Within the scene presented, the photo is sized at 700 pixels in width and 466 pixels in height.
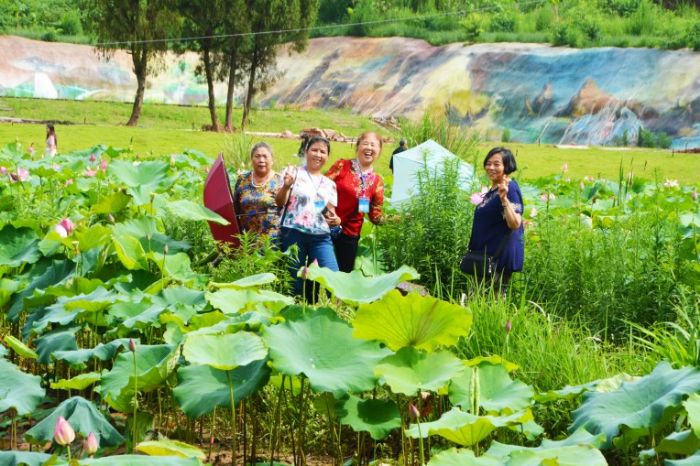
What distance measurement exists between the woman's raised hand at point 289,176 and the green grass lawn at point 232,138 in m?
5.49

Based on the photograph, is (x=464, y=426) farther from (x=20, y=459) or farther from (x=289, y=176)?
(x=289, y=176)

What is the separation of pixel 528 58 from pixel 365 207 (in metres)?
28.8

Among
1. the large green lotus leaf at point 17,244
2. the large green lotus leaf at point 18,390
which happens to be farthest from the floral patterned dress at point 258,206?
the large green lotus leaf at point 18,390

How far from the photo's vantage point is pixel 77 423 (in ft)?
9.68

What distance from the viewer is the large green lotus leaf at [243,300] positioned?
3447 millimetres

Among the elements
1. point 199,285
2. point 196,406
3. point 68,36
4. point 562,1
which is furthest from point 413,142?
point 68,36

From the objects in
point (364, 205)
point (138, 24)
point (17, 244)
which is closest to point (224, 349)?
point (17, 244)

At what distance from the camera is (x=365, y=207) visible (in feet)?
18.7

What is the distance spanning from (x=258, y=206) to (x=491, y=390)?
9.02 ft

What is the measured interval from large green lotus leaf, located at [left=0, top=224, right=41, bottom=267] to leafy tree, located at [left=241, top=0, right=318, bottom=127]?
22.2 m

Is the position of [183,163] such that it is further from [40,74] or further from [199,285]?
[40,74]

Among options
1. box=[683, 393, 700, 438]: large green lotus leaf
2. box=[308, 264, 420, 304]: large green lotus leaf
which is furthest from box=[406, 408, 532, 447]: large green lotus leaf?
box=[308, 264, 420, 304]: large green lotus leaf

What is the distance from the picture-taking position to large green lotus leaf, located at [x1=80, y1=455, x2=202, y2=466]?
2.22 metres

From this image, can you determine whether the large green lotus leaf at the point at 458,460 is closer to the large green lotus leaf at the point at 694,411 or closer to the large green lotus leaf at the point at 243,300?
the large green lotus leaf at the point at 694,411
